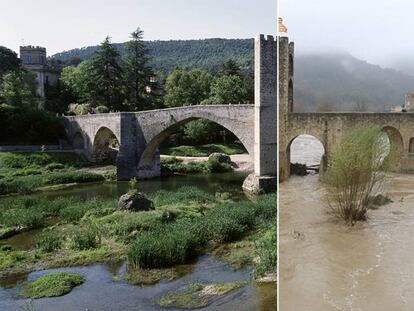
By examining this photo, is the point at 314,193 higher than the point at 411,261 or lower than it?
higher

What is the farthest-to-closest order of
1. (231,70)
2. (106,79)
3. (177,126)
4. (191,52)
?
(191,52) → (231,70) → (106,79) → (177,126)

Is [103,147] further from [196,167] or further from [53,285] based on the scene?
[53,285]

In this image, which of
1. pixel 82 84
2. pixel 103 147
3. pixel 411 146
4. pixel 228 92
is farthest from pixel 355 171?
pixel 82 84

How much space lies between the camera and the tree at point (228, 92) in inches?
674

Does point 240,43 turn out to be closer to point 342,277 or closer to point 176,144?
point 176,144

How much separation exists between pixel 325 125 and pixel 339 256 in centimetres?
119

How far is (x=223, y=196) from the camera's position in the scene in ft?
30.5

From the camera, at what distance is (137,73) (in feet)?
59.7

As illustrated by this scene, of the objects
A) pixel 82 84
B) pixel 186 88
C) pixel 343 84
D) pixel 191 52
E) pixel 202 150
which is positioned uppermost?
pixel 191 52

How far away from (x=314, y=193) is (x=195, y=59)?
41211 millimetres

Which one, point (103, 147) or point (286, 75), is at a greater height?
point (286, 75)

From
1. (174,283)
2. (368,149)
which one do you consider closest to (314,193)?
(368,149)

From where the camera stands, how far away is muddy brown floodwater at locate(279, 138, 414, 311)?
3713mm

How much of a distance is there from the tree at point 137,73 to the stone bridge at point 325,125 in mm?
12825
